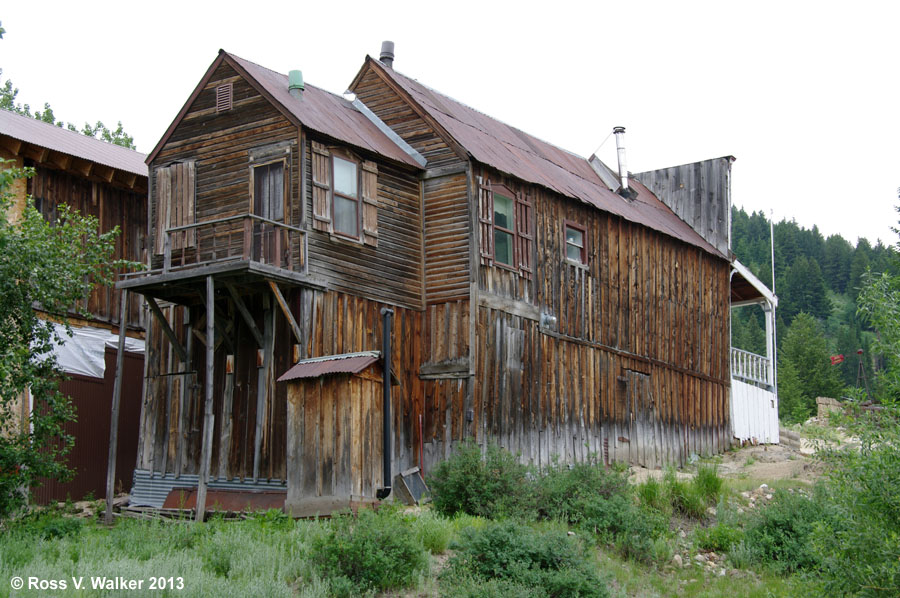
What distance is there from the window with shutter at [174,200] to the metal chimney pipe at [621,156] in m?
13.2

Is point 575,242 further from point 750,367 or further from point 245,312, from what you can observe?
point 750,367

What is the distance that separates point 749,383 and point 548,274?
12.5 metres

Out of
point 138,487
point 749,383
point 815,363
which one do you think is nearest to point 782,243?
point 815,363

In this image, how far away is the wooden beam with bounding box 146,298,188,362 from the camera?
19.5 metres

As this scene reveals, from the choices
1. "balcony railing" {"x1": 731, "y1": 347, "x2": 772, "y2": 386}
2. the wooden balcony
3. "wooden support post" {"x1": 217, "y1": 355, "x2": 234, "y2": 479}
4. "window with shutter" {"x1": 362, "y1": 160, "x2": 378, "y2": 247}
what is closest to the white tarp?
the wooden balcony

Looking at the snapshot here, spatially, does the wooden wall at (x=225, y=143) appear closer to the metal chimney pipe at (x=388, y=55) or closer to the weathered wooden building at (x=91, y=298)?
the weathered wooden building at (x=91, y=298)

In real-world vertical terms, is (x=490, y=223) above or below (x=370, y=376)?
above

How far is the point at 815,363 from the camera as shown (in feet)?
226

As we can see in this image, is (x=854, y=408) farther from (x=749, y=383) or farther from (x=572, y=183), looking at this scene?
(x=749, y=383)

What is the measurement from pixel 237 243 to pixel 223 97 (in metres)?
3.39

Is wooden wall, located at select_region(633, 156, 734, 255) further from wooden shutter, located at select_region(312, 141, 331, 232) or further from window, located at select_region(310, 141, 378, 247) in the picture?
wooden shutter, located at select_region(312, 141, 331, 232)

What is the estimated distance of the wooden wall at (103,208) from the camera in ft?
76.1

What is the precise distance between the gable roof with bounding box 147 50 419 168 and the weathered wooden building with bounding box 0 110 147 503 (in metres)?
3.29

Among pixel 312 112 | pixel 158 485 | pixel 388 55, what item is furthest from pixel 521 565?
pixel 388 55
